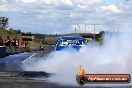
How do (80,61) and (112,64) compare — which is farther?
(80,61)

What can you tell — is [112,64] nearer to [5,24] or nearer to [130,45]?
[130,45]

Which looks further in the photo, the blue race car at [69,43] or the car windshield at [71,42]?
the car windshield at [71,42]

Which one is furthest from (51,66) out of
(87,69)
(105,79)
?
(105,79)

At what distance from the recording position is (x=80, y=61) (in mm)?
20953

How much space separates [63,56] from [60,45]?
6.37 ft

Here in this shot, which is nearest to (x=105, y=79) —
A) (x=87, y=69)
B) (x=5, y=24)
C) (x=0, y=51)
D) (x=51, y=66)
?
(x=87, y=69)

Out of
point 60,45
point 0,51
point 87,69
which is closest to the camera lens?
point 87,69

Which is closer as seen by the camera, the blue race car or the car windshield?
the blue race car

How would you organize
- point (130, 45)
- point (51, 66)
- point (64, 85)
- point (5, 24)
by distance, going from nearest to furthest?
point (64, 85) < point (130, 45) < point (51, 66) < point (5, 24)

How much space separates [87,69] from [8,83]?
3675 mm

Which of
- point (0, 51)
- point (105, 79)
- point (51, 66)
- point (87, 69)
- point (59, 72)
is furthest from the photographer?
point (0, 51)

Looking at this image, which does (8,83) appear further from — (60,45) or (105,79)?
(60,45)

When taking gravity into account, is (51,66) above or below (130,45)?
below

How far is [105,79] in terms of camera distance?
12.1 m
